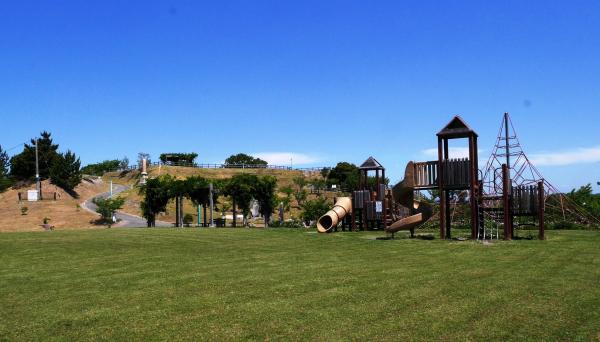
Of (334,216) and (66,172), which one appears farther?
(66,172)

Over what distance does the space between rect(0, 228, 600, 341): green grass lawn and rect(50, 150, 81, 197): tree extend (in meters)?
71.3

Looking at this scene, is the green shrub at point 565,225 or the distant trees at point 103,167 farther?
the distant trees at point 103,167

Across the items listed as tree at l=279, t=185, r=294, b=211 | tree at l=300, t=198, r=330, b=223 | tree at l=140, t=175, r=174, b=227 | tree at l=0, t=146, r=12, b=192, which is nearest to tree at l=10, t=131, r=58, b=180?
tree at l=0, t=146, r=12, b=192

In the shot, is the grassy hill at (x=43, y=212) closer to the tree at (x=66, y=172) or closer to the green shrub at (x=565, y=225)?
the tree at (x=66, y=172)

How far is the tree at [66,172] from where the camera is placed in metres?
83.7

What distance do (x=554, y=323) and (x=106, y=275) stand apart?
29.9ft


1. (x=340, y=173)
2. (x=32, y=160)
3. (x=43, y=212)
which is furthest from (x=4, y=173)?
(x=340, y=173)

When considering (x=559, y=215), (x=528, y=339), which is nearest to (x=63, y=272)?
(x=528, y=339)

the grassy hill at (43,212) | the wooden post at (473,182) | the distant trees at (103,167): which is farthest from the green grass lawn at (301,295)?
the distant trees at (103,167)

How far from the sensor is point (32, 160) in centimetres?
8575

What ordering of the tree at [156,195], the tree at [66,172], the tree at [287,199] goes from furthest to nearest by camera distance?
the tree at [66,172]
the tree at [287,199]
the tree at [156,195]

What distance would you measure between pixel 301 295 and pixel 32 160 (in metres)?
85.8

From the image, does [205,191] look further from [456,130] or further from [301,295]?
[301,295]

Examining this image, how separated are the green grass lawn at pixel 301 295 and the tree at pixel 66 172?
7127 cm
